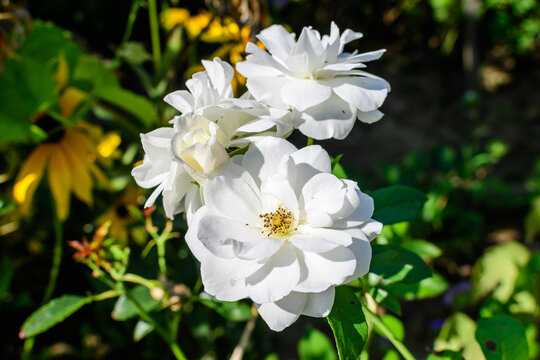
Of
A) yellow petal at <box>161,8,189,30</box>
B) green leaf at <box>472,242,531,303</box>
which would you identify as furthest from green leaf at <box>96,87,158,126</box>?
green leaf at <box>472,242,531,303</box>

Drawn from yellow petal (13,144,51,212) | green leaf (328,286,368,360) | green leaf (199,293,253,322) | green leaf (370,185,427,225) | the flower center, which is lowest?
green leaf (199,293,253,322)

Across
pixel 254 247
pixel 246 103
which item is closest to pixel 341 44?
pixel 246 103

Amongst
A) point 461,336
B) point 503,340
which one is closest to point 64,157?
point 503,340

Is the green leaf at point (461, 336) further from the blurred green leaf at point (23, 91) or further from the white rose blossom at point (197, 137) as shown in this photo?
the blurred green leaf at point (23, 91)

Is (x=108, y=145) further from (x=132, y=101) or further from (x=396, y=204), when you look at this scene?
(x=396, y=204)

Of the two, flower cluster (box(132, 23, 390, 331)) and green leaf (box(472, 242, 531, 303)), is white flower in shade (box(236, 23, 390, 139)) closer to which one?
flower cluster (box(132, 23, 390, 331))
